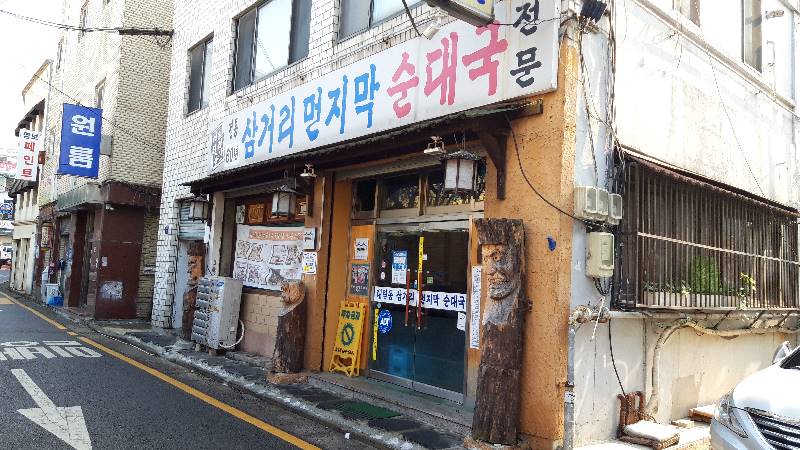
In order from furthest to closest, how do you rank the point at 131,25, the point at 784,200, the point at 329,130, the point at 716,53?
the point at 131,25 → the point at 784,200 → the point at 329,130 → the point at 716,53

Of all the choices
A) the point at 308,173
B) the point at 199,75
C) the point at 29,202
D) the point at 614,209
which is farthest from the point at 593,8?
the point at 29,202

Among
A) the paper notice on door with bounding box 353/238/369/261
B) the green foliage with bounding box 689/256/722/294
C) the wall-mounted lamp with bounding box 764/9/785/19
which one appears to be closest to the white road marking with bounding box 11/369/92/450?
the paper notice on door with bounding box 353/238/369/261

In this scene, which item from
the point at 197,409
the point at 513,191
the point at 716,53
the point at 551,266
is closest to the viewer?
the point at 551,266

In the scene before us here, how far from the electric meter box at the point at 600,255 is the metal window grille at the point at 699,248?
471 millimetres

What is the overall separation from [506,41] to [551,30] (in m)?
0.58

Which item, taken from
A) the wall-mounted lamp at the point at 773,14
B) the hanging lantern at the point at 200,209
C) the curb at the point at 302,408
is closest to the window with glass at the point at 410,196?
the curb at the point at 302,408

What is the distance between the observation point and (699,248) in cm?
716

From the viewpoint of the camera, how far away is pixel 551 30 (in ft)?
18.8

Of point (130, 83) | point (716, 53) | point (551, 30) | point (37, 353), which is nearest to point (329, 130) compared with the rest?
point (551, 30)

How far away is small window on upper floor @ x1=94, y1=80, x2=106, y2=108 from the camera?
753 inches

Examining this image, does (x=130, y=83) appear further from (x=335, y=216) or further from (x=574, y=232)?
(x=574, y=232)

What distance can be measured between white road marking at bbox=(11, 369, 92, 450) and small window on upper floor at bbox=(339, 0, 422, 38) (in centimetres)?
655

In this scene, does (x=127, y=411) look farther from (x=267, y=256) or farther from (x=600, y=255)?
(x=600, y=255)

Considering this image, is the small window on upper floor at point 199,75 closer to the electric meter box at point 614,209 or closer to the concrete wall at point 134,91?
the concrete wall at point 134,91
